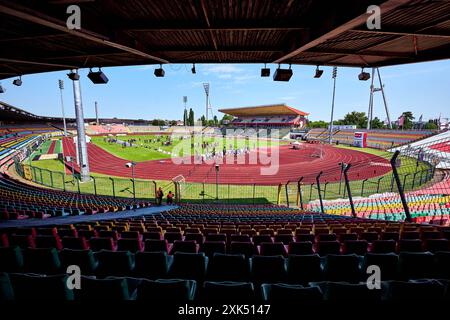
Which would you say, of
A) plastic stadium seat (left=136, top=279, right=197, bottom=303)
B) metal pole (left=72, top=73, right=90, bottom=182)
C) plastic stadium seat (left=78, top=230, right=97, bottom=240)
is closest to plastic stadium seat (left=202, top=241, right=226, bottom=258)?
plastic stadium seat (left=136, top=279, right=197, bottom=303)

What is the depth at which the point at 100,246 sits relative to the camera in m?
4.77

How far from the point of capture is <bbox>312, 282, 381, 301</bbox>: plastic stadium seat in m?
2.34

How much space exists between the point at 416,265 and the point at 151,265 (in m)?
4.19

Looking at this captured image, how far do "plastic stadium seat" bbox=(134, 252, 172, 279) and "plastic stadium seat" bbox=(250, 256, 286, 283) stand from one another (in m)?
1.45

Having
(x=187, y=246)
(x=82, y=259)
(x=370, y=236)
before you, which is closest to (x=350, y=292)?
(x=187, y=246)

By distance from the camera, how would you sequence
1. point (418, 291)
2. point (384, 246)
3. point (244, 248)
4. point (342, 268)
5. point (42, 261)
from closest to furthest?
point (418, 291), point (342, 268), point (42, 261), point (384, 246), point (244, 248)

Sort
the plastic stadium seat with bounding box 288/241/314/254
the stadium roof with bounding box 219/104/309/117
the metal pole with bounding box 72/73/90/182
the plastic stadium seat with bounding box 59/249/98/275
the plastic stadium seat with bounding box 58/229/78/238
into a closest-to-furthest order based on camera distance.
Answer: the plastic stadium seat with bounding box 59/249/98/275
the plastic stadium seat with bounding box 288/241/314/254
the plastic stadium seat with bounding box 58/229/78/238
the metal pole with bounding box 72/73/90/182
the stadium roof with bounding box 219/104/309/117

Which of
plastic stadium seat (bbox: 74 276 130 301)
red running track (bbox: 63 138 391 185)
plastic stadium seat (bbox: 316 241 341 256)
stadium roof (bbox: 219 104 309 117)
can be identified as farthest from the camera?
stadium roof (bbox: 219 104 309 117)

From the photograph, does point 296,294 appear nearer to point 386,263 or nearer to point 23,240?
point 386,263

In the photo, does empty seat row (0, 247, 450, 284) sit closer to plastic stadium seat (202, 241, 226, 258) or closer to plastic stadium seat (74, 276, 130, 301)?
plastic stadium seat (202, 241, 226, 258)

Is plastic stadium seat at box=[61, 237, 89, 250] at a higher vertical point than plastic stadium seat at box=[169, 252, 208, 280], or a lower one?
lower

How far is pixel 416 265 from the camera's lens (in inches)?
137
